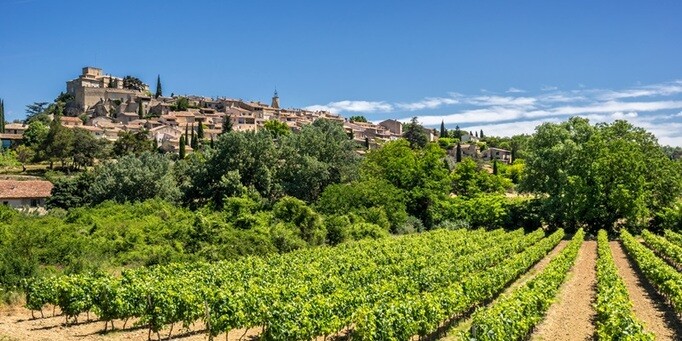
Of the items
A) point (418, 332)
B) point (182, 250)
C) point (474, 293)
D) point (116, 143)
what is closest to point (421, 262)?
point (474, 293)

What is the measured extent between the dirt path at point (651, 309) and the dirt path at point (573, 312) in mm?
1459

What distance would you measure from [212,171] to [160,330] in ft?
106

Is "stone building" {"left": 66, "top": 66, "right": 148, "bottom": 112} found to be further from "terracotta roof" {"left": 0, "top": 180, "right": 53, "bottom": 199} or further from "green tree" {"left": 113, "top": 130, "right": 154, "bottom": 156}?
"terracotta roof" {"left": 0, "top": 180, "right": 53, "bottom": 199}

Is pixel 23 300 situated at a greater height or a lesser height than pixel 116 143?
lesser

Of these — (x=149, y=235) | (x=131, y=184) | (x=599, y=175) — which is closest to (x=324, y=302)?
(x=149, y=235)

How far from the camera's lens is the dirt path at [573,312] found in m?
15.4

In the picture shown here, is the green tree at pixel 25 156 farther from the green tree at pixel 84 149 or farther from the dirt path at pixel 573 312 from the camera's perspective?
the dirt path at pixel 573 312

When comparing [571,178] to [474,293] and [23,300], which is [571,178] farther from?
[23,300]

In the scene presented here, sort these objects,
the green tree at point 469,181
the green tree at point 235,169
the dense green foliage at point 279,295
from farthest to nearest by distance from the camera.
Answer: the green tree at point 469,181 < the green tree at point 235,169 < the dense green foliage at point 279,295

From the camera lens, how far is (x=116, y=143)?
73.1m

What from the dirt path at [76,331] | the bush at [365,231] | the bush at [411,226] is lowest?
the bush at [411,226]

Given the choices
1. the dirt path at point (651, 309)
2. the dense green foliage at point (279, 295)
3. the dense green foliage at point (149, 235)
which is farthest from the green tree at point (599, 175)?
the dense green foliage at point (279, 295)

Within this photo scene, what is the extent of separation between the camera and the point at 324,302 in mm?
13648

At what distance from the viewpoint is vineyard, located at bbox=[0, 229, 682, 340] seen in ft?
42.5
